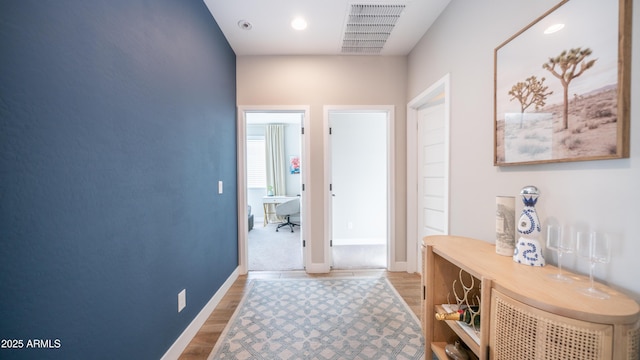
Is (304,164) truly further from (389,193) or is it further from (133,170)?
(133,170)

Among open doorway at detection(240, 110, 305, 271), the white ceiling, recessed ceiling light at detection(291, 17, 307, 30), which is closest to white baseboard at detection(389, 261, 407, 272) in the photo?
the white ceiling

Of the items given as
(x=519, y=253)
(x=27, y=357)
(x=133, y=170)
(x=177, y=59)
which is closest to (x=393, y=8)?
(x=177, y=59)

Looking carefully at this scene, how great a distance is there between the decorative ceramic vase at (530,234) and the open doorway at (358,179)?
118 inches

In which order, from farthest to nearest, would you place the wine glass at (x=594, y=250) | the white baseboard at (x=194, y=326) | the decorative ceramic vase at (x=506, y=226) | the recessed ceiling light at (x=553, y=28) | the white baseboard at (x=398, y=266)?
1. the white baseboard at (x=398, y=266)
2. the white baseboard at (x=194, y=326)
3. the decorative ceramic vase at (x=506, y=226)
4. the recessed ceiling light at (x=553, y=28)
5. the wine glass at (x=594, y=250)

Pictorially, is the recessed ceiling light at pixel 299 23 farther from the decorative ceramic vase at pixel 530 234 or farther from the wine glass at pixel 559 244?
the wine glass at pixel 559 244

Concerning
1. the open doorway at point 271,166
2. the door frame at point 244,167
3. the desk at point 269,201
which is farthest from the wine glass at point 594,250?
the desk at point 269,201

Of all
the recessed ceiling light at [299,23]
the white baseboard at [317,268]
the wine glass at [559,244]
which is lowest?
the white baseboard at [317,268]

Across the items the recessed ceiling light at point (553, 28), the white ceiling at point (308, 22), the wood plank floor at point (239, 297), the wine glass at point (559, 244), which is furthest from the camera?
the white ceiling at point (308, 22)

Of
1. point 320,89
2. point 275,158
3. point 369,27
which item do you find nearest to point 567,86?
point 369,27

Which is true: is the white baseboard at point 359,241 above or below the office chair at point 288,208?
below

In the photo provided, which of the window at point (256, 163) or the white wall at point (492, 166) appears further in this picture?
the window at point (256, 163)

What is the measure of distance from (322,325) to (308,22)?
271 cm

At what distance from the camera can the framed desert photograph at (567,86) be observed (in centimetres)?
85

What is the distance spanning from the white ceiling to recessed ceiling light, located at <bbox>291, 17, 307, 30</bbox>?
0.13 feet
